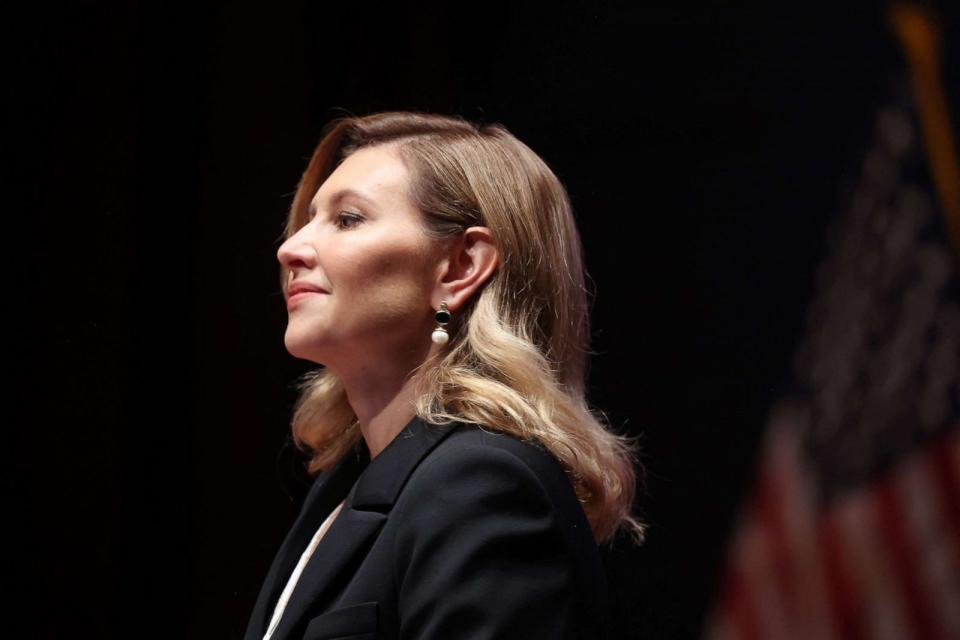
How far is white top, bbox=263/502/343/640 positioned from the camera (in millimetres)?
1467

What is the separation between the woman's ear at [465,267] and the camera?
1527mm

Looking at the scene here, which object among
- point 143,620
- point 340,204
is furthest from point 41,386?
point 340,204

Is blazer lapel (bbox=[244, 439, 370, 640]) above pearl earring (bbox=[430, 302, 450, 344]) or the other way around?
the other way around

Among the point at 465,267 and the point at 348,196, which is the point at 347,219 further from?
the point at 465,267

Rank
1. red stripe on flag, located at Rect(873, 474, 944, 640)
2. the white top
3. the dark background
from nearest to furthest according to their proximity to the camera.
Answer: the white top, red stripe on flag, located at Rect(873, 474, 944, 640), the dark background

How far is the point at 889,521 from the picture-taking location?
182 cm

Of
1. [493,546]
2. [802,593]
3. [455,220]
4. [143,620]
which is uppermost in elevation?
[455,220]

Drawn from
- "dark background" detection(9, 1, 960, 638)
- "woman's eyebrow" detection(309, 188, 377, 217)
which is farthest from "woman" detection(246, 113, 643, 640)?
"dark background" detection(9, 1, 960, 638)

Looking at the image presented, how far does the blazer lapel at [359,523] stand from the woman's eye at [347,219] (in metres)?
0.26

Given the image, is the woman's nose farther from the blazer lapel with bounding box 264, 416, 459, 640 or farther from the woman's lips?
the blazer lapel with bounding box 264, 416, 459, 640

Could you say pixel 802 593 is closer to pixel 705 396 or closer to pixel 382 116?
pixel 705 396

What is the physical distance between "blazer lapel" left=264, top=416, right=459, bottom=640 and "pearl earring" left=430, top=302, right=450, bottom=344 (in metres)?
0.10

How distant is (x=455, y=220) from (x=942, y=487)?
0.82 meters

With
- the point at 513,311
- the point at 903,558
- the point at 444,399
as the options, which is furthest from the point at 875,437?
the point at 444,399
